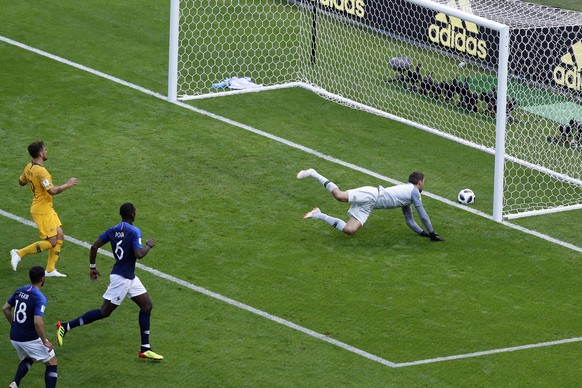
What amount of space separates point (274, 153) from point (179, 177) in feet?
6.27

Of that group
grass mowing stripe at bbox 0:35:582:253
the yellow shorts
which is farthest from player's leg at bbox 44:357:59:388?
grass mowing stripe at bbox 0:35:582:253

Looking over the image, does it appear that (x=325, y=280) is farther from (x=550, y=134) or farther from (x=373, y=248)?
(x=550, y=134)

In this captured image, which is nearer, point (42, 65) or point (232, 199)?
point (232, 199)

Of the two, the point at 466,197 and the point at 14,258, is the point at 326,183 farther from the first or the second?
the point at 14,258

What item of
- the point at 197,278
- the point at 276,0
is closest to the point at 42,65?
the point at 276,0

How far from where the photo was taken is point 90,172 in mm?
21188

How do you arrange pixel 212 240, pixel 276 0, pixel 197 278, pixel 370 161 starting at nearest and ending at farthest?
pixel 197 278 < pixel 212 240 < pixel 370 161 < pixel 276 0

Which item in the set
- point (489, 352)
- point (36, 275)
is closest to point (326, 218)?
point (489, 352)

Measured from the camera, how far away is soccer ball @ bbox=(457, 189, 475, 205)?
2086cm

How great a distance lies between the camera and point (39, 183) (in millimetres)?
17219

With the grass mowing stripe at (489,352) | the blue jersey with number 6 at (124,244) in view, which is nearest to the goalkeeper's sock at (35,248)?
the blue jersey with number 6 at (124,244)

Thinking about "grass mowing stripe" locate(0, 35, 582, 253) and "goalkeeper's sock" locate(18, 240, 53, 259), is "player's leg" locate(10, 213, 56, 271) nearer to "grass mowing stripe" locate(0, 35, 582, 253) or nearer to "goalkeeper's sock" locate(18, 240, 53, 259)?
"goalkeeper's sock" locate(18, 240, 53, 259)

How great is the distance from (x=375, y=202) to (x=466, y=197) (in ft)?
7.26

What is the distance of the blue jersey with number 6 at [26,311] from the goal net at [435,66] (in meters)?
8.43
